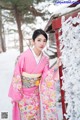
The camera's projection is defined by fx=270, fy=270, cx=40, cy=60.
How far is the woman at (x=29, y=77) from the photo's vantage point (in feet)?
11.7

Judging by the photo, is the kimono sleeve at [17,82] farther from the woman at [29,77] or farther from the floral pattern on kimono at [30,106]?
the floral pattern on kimono at [30,106]

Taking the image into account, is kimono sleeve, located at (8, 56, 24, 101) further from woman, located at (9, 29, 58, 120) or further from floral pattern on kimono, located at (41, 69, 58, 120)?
floral pattern on kimono, located at (41, 69, 58, 120)

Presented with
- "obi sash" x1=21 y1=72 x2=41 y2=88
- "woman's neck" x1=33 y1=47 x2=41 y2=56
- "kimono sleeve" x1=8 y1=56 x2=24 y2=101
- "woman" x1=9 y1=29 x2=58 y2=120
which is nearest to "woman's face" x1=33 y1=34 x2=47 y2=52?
"woman" x1=9 y1=29 x2=58 y2=120

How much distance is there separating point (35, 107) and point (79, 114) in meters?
1.06

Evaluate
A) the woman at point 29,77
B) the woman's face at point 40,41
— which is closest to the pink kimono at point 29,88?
the woman at point 29,77

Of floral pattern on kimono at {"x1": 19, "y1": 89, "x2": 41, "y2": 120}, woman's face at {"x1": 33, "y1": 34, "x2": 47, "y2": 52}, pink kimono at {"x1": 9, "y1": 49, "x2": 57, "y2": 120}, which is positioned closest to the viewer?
woman's face at {"x1": 33, "y1": 34, "x2": 47, "y2": 52}

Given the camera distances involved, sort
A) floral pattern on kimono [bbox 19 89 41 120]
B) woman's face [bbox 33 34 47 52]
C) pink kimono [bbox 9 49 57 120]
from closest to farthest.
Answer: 1. woman's face [bbox 33 34 47 52]
2. pink kimono [bbox 9 49 57 120]
3. floral pattern on kimono [bbox 19 89 41 120]

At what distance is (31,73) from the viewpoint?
3617mm

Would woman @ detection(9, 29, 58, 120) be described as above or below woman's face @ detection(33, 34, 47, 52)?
below

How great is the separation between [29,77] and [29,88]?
0.54 ft

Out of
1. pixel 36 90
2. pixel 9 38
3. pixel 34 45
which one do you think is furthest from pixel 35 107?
pixel 9 38

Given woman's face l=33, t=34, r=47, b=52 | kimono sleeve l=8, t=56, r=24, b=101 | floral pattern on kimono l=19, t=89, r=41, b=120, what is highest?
woman's face l=33, t=34, r=47, b=52

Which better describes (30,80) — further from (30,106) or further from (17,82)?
(30,106)

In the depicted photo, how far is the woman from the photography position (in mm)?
3574
